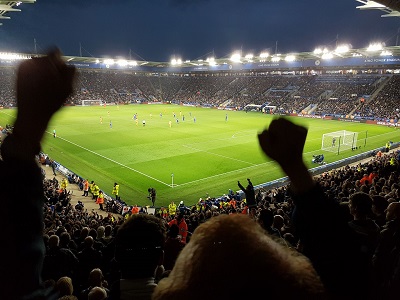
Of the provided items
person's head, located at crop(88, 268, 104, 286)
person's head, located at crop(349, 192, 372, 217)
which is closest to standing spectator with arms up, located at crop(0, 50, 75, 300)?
person's head, located at crop(88, 268, 104, 286)

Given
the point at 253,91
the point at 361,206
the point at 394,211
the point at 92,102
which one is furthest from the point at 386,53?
the point at 361,206

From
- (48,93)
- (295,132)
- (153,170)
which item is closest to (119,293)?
(48,93)

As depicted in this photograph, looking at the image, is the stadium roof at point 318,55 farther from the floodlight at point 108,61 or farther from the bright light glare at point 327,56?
the floodlight at point 108,61

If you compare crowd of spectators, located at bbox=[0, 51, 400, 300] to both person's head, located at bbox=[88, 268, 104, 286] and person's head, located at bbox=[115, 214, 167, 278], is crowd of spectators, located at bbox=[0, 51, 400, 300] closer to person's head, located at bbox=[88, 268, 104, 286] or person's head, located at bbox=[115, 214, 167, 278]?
person's head, located at bbox=[115, 214, 167, 278]

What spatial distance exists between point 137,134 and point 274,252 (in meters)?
45.6

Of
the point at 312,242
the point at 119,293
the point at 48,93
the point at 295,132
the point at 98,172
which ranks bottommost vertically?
the point at 98,172

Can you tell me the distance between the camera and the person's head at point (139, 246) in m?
2.58

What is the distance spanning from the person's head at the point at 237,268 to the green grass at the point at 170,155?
16114 millimetres

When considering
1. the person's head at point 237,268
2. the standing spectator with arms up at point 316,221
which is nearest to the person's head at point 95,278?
the standing spectator with arms up at point 316,221

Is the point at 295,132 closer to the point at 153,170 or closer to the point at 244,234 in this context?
the point at 244,234

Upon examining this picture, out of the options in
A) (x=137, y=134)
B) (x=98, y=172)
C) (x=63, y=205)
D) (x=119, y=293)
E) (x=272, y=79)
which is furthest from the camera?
(x=272, y=79)

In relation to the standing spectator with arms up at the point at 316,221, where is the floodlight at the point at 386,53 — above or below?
above

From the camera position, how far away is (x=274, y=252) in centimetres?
151

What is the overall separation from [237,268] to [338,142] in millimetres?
42252
